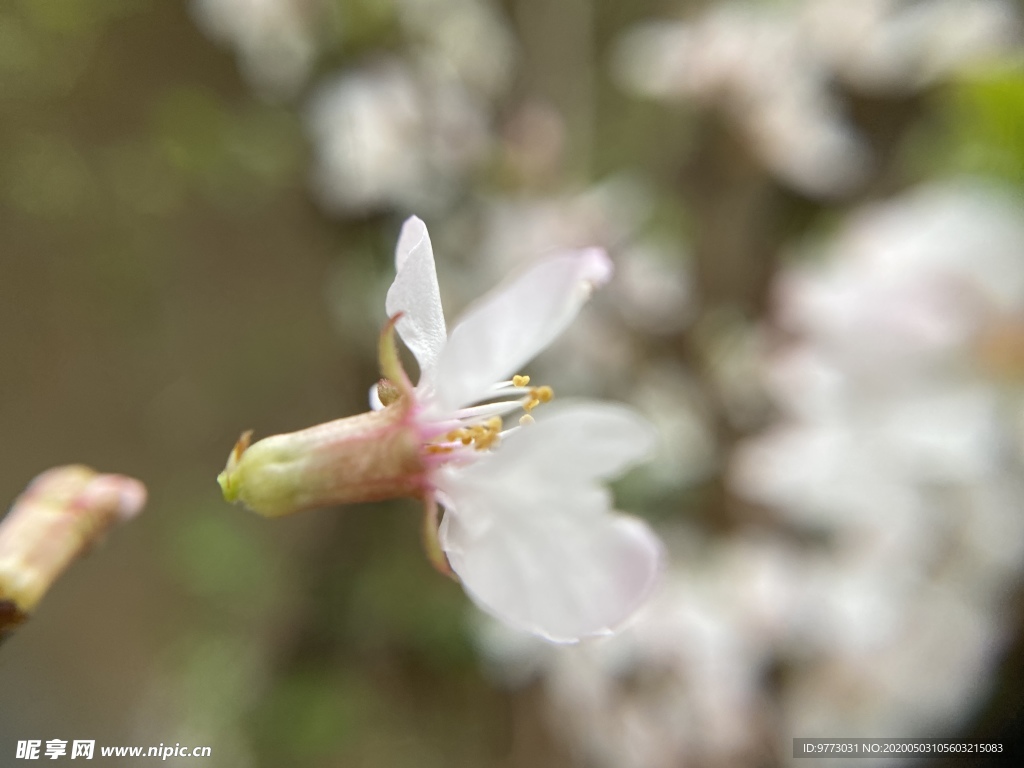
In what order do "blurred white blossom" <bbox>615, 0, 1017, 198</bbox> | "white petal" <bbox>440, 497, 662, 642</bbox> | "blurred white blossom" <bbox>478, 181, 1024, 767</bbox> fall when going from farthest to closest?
"blurred white blossom" <bbox>615, 0, 1017, 198</bbox> → "blurred white blossom" <bbox>478, 181, 1024, 767</bbox> → "white petal" <bbox>440, 497, 662, 642</bbox>

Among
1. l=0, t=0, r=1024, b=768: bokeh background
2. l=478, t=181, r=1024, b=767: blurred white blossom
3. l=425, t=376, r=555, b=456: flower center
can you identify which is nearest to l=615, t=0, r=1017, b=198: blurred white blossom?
l=0, t=0, r=1024, b=768: bokeh background

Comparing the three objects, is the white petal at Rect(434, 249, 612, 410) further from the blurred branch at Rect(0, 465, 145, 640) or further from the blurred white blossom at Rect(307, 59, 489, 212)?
the blurred white blossom at Rect(307, 59, 489, 212)

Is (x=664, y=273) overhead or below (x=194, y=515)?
overhead

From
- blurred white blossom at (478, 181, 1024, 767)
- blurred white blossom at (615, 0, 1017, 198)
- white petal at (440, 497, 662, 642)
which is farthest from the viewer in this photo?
blurred white blossom at (615, 0, 1017, 198)

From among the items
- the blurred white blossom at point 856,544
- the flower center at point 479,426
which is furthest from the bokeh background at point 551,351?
the flower center at point 479,426

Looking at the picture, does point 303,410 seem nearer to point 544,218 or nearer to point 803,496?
point 544,218

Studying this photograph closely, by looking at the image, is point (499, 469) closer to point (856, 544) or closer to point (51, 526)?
point (51, 526)

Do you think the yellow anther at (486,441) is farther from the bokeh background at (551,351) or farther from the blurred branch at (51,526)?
the bokeh background at (551,351)

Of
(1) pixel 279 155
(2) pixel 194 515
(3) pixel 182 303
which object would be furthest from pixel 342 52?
(2) pixel 194 515
